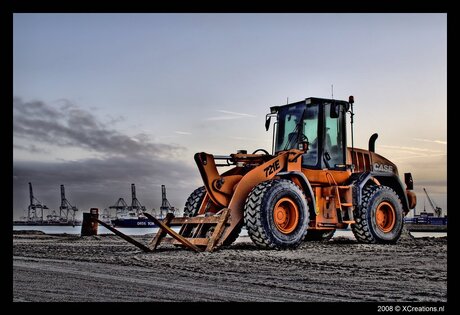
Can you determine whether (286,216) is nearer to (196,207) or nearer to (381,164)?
(196,207)

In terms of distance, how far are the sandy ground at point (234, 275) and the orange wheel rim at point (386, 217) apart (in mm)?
2192

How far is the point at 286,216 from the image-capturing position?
11.9 metres

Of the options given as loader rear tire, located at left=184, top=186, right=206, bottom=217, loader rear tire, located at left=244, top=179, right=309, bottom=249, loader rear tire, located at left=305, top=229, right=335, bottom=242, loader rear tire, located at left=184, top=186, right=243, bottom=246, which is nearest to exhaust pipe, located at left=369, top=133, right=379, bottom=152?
loader rear tire, located at left=305, top=229, right=335, bottom=242

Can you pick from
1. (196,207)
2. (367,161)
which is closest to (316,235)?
(367,161)

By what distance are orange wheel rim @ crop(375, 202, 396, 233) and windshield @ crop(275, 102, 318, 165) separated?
7.93ft

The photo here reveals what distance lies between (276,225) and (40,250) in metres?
5.20

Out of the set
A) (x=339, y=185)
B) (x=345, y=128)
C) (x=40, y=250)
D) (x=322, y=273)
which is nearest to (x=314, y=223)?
(x=339, y=185)

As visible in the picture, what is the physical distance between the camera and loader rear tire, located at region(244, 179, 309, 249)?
36.4 ft

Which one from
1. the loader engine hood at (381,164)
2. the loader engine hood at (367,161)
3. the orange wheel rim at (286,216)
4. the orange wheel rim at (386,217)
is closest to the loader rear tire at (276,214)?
the orange wheel rim at (286,216)

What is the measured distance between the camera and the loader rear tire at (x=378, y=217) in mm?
13805

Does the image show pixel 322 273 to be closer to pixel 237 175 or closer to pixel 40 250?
pixel 237 175

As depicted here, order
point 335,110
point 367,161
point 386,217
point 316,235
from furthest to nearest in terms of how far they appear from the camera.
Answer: point 316,235, point 367,161, point 386,217, point 335,110

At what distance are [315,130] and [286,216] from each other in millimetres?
2285

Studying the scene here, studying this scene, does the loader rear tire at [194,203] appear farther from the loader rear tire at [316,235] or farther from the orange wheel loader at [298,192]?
the loader rear tire at [316,235]
